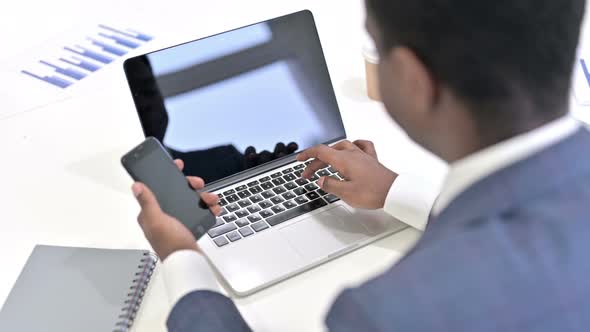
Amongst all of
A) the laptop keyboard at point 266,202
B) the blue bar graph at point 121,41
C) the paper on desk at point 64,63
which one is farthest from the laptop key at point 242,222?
the blue bar graph at point 121,41

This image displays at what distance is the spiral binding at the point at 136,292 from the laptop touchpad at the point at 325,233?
0.16 m

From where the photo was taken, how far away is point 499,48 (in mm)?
460

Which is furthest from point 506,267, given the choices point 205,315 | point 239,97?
point 239,97

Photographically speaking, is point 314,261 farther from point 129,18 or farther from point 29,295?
point 129,18

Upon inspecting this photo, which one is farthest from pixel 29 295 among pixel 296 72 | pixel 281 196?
pixel 296 72

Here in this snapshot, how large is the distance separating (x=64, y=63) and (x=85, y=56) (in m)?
0.04

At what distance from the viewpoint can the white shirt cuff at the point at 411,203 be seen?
0.78m

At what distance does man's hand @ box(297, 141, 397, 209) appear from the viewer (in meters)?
0.81

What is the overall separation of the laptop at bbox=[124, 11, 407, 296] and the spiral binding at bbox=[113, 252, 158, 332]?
67 mm

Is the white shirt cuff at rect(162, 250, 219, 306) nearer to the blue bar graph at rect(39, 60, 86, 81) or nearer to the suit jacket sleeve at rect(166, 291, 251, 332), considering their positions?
the suit jacket sleeve at rect(166, 291, 251, 332)

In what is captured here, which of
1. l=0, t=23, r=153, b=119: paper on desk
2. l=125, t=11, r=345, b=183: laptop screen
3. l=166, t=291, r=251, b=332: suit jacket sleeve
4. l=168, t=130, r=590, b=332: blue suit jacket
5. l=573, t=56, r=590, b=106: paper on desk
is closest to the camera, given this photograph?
l=168, t=130, r=590, b=332: blue suit jacket

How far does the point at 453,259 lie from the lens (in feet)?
1.48

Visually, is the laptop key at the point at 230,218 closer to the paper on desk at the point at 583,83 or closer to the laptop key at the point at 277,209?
the laptop key at the point at 277,209

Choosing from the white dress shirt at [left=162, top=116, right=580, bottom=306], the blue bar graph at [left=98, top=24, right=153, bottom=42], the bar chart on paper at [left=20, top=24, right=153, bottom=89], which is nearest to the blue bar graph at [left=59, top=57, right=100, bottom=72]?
the bar chart on paper at [left=20, top=24, right=153, bottom=89]
